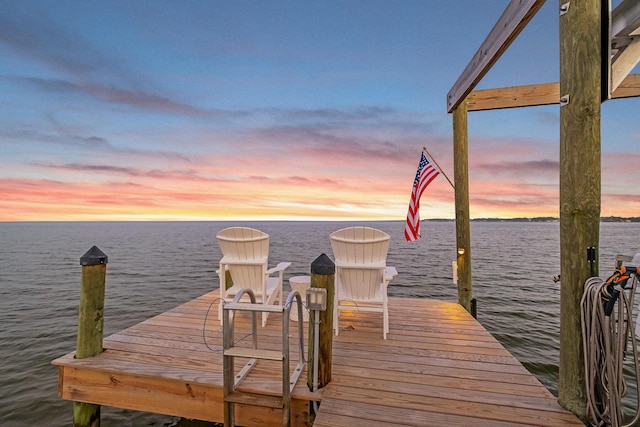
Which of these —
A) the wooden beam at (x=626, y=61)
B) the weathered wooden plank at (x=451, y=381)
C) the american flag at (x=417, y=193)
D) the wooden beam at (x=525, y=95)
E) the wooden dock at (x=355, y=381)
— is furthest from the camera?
the american flag at (x=417, y=193)

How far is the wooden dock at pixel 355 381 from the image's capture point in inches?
78.5

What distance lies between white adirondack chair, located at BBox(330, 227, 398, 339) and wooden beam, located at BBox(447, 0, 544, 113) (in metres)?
2.11

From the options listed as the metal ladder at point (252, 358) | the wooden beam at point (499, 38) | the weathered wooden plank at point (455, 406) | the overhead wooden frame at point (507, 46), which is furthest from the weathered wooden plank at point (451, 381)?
the wooden beam at point (499, 38)

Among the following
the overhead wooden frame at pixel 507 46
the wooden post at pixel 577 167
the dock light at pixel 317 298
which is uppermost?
the overhead wooden frame at pixel 507 46

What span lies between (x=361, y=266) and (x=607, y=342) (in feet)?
6.91

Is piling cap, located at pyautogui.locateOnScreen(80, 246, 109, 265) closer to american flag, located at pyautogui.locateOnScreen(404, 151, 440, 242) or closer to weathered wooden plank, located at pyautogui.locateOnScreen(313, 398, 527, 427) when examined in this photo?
weathered wooden plank, located at pyautogui.locateOnScreen(313, 398, 527, 427)

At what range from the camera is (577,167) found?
1.87m

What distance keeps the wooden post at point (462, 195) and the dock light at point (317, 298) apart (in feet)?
10.2

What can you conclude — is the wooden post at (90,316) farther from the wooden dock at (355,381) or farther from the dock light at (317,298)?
the dock light at (317,298)

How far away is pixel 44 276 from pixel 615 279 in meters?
18.3

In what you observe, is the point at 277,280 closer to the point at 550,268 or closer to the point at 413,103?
the point at 413,103

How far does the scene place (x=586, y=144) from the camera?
1845mm

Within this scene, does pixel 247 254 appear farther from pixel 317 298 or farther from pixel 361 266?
pixel 317 298

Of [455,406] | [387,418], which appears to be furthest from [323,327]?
[455,406]
